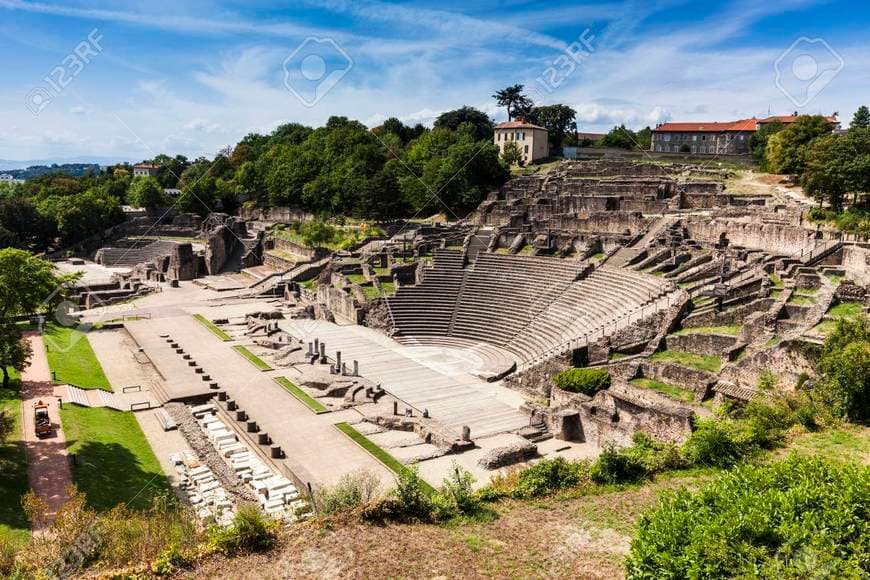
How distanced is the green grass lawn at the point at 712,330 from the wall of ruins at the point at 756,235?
10.5 m

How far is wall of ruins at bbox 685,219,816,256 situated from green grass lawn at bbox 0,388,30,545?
1406 inches

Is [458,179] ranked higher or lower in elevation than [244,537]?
higher

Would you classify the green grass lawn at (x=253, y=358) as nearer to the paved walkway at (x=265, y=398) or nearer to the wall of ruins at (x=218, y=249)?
the paved walkway at (x=265, y=398)

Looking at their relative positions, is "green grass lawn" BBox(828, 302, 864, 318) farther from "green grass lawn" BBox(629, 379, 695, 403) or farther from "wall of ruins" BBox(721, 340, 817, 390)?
"green grass lawn" BBox(629, 379, 695, 403)

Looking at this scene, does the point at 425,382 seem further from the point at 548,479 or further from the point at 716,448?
the point at 716,448

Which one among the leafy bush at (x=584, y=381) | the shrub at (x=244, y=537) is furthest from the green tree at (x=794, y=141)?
the shrub at (x=244, y=537)

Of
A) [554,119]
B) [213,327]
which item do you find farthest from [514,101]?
[213,327]

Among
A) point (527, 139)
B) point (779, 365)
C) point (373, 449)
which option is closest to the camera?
point (779, 365)

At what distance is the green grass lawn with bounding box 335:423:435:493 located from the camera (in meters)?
20.3

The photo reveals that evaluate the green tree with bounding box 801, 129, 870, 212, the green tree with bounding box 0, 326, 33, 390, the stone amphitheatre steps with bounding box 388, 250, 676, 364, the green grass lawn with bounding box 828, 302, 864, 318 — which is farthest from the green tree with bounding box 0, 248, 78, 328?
the green tree with bounding box 801, 129, 870, 212

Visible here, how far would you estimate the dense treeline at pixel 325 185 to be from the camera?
2424 inches

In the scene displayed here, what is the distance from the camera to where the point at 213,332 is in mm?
39375

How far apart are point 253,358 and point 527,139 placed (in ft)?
168

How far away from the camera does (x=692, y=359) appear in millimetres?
24609
